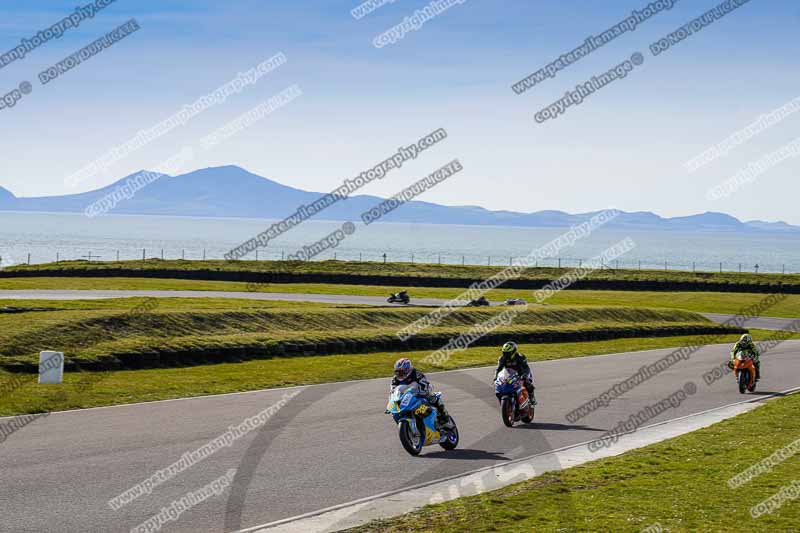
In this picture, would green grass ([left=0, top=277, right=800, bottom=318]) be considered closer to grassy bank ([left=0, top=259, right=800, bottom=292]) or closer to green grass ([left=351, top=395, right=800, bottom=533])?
grassy bank ([left=0, top=259, right=800, bottom=292])

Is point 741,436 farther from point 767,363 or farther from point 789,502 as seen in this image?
point 767,363

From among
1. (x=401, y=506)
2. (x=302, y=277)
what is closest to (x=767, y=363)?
(x=401, y=506)

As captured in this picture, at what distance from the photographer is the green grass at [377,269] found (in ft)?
217


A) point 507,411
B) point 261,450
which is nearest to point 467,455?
point 507,411

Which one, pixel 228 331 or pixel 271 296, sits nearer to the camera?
pixel 228 331

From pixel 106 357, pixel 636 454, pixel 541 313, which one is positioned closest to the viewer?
pixel 636 454

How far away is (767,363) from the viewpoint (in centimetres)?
3256

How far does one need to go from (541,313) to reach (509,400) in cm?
2676

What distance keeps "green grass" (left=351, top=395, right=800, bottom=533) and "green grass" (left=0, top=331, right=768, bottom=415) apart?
10.5m

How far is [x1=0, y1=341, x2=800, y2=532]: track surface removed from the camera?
1038cm

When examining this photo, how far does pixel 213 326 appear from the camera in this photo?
29.8 meters

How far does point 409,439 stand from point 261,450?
7.62 feet

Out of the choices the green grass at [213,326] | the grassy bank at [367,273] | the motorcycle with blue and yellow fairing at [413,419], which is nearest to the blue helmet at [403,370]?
the motorcycle with blue and yellow fairing at [413,419]

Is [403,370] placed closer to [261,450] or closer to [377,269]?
[261,450]
